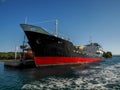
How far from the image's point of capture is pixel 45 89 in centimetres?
1204

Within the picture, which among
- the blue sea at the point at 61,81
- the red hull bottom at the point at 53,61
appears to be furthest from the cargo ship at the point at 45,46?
the blue sea at the point at 61,81

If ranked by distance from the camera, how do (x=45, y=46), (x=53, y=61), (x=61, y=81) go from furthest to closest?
(x=53, y=61)
(x=45, y=46)
(x=61, y=81)

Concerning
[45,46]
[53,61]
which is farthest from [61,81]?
[53,61]

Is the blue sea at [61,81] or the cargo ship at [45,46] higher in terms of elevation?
the cargo ship at [45,46]

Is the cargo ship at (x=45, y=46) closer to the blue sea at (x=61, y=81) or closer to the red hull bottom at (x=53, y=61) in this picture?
the red hull bottom at (x=53, y=61)

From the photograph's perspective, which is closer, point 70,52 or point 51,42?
point 51,42

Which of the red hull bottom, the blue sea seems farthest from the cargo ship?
the blue sea

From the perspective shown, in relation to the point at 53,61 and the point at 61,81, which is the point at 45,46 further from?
the point at 61,81

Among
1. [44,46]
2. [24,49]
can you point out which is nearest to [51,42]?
[44,46]

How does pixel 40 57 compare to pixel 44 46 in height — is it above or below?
below

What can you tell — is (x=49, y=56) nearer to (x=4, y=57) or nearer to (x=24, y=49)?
(x=24, y=49)

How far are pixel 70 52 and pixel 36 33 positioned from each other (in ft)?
33.5

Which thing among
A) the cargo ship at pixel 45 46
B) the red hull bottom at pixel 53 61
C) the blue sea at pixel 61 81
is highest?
the cargo ship at pixel 45 46

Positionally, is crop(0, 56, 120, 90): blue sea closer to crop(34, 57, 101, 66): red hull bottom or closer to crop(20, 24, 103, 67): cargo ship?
crop(34, 57, 101, 66): red hull bottom
